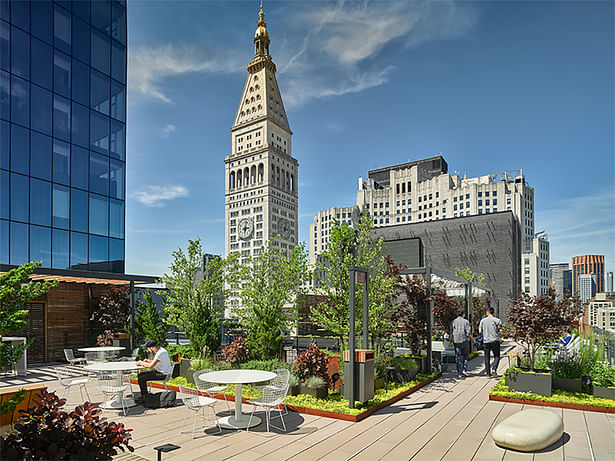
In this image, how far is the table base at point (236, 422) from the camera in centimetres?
638

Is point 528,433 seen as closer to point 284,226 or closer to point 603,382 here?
point 603,382

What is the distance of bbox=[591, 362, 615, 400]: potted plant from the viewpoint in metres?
7.44

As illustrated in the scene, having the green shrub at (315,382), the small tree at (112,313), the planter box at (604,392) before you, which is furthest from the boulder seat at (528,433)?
the small tree at (112,313)

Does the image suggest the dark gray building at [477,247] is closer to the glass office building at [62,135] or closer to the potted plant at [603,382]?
the glass office building at [62,135]

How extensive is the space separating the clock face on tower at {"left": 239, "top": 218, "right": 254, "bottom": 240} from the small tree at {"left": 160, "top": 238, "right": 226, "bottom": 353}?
3858 inches

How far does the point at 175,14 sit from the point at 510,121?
810cm

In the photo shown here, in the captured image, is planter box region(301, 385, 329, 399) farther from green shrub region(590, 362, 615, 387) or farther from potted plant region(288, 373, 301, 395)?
green shrub region(590, 362, 615, 387)

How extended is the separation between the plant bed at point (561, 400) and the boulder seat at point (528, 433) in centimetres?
186

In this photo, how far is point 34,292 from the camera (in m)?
3.88

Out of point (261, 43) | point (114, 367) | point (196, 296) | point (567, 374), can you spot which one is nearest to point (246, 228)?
point (261, 43)

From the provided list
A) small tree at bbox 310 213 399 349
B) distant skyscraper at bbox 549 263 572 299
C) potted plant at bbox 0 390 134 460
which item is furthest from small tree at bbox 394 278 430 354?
distant skyscraper at bbox 549 263 572 299

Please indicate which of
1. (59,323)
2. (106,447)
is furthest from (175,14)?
(59,323)

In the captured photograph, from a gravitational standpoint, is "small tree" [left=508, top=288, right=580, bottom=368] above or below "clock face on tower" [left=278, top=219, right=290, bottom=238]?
below

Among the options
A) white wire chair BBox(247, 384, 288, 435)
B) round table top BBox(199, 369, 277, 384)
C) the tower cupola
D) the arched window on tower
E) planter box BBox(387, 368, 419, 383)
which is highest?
the tower cupola
